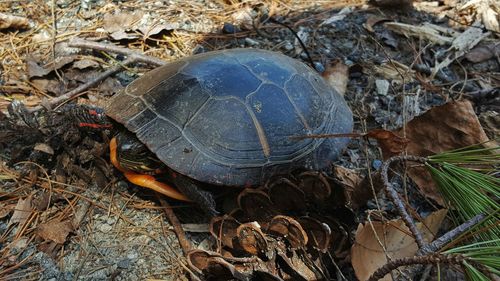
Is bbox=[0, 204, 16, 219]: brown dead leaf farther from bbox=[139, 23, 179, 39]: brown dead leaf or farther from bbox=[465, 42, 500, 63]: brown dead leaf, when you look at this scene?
bbox=[465, 42, 500, 63]: brown dead leaf

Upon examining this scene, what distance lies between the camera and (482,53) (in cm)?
319

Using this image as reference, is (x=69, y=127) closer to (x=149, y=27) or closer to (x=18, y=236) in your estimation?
(x=18, y=236)

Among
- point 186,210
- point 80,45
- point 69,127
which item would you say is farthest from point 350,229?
point 80,45

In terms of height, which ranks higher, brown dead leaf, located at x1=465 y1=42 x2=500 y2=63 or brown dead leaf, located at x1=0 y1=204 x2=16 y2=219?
brown dead leaf, located at x1=0 y1=204 x2=16 y2=219

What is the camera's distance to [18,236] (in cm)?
190

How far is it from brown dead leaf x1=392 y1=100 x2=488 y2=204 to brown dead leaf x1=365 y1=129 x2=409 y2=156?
44 cm

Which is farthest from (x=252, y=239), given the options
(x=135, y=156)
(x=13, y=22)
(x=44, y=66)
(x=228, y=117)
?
(x=13, y=22)

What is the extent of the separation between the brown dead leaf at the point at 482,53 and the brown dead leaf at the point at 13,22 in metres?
3.23

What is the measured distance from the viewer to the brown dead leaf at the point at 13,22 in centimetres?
291

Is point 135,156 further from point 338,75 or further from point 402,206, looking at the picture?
point 338,75

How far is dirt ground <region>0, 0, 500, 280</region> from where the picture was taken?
1.87 m

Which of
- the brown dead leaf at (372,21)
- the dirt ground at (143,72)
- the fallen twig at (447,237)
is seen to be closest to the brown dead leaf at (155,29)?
the dirt ground at (143,72)

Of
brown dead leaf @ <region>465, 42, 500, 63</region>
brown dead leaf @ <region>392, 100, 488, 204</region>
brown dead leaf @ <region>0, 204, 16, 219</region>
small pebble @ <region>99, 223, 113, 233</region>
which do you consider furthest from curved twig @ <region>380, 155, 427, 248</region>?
brown dead leaf @ <region>465, 42, 500, 63</region>

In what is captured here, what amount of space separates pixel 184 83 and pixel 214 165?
1.45 feet
